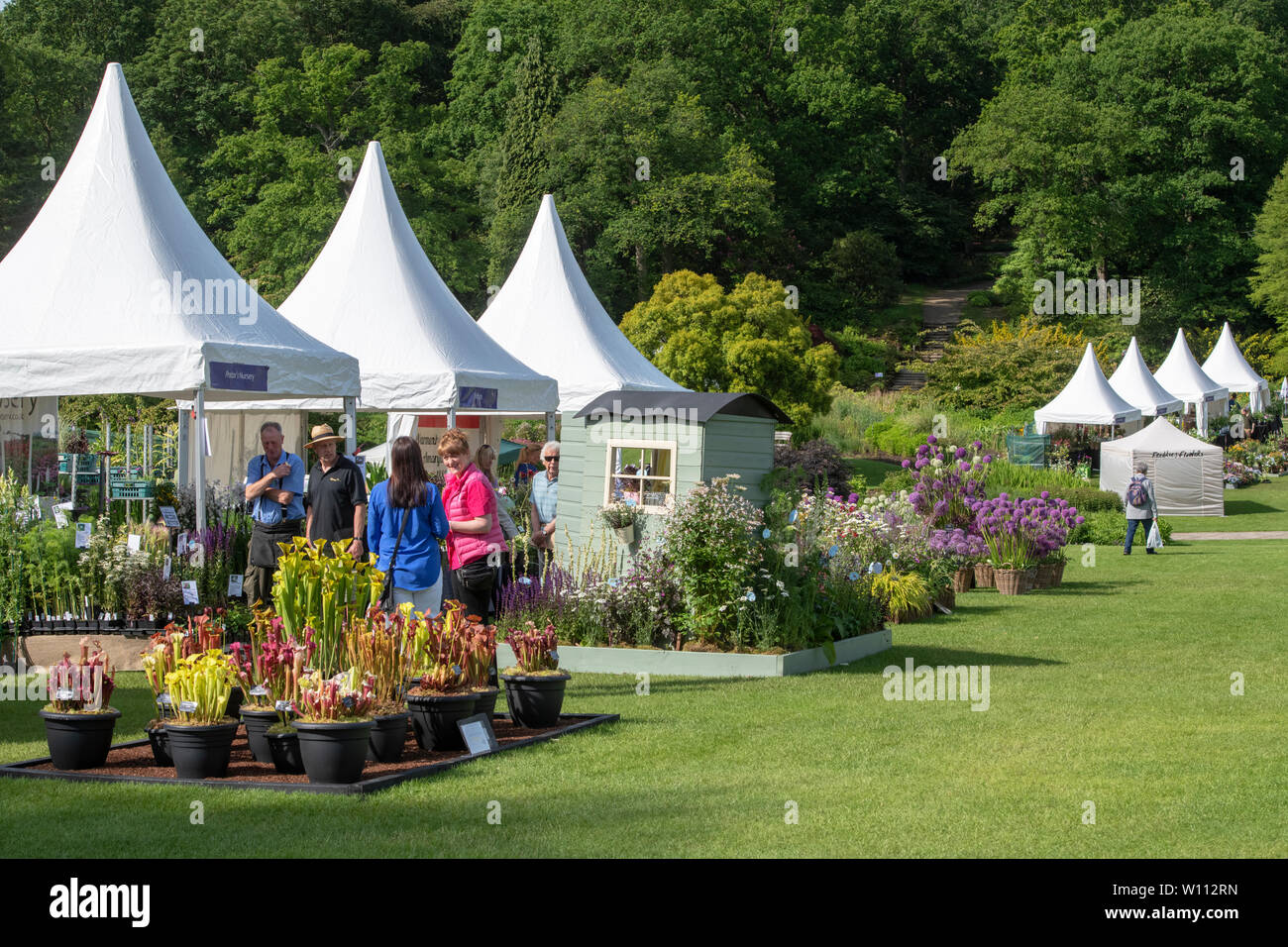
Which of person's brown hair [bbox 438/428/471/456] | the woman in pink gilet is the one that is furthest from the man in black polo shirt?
person's brown hair [bbox 438/428/471/456]

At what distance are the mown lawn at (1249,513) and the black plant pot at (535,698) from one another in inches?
925

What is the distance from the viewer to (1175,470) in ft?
106

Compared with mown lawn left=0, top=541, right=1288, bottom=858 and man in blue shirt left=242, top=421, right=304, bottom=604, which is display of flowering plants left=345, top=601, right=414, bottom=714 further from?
man in blue shirt left=242, top=421, right=304, bottom=604

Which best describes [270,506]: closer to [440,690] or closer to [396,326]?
[440,690]

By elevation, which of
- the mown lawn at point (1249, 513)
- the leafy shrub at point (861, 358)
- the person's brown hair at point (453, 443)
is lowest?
the mown lawn at point (1249, 513)

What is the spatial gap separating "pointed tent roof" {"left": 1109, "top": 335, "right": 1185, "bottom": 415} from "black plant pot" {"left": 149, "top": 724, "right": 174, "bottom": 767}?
38560 millimetres

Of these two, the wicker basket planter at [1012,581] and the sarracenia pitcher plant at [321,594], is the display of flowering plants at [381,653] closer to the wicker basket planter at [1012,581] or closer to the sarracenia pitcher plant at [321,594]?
the sarracenia pitcher plant at [321,594]

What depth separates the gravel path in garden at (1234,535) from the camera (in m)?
27.0

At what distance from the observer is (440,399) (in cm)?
1692

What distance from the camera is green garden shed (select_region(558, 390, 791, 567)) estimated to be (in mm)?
13289

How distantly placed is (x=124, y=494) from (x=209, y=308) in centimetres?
322

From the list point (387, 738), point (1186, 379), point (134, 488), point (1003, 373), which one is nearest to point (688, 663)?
point (387, 738)

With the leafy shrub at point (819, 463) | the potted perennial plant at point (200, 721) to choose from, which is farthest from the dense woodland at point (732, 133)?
the potted perennial plant at point (200, 721)

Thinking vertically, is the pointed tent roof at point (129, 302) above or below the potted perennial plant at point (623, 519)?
above
